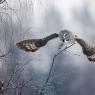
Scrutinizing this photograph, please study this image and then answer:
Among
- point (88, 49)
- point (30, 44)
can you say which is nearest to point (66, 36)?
point (88, 49)

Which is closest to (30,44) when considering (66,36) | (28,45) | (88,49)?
(28,45)

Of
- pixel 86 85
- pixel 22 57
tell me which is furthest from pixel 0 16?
pixel 86 85

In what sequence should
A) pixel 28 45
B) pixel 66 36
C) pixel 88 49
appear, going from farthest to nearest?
1. pixel 66 36
2. pixel 88 49
3. pixel 28 45

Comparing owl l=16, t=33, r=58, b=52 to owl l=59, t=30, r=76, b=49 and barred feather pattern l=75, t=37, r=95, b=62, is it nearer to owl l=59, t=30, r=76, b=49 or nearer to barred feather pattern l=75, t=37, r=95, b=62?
owl l=59, t=30, r=76, b=49

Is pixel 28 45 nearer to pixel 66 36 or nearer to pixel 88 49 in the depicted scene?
pixel 66 36

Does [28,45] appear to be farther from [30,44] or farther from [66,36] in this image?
[66,36]

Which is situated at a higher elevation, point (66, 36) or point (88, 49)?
point (66, 36)

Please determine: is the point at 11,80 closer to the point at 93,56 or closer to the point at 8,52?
the point at 8,52

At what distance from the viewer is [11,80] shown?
820 centimetres

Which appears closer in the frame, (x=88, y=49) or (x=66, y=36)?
(x=88, y=49)

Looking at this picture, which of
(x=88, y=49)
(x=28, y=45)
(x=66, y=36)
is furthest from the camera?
(x=66, y=36)

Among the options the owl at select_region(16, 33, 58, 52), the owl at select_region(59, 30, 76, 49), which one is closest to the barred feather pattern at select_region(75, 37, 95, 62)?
the owl at select_region(59, 30, 76, 49)

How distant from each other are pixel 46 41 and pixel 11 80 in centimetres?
82

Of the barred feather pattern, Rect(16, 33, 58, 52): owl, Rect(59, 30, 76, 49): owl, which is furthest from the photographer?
Rect(59, 30, 76, 49): owl
